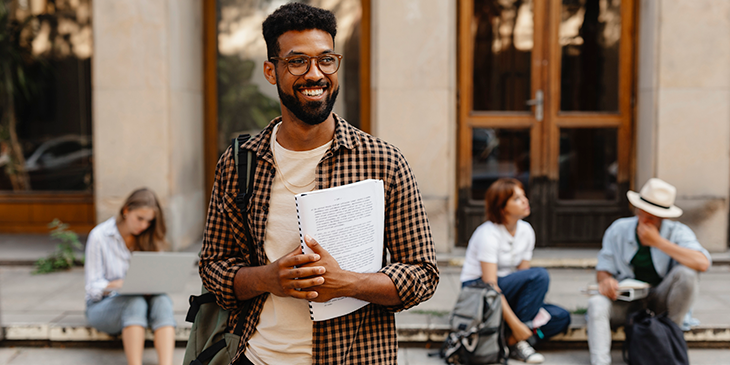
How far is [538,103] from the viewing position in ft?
24.5

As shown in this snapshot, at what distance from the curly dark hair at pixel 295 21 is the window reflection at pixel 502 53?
19.1 ft

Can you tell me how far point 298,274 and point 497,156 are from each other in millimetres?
6125

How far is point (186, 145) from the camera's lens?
24.6ft

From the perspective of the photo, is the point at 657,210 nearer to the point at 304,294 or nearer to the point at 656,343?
the point at 656,343

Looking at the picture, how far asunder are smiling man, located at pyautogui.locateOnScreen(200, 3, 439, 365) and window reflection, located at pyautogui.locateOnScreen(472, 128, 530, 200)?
5.71m

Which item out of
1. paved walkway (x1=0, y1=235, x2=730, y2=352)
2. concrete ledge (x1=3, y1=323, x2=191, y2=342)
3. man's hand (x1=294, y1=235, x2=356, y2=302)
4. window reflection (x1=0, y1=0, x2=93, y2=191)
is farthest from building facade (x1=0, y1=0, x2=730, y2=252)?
man's hand (x1=294, y1=235, x2=356, y2=302)

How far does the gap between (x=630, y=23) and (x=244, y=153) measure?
6.62m

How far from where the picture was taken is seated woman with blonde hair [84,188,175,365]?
450 cm

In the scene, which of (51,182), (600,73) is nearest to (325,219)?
(600,73)

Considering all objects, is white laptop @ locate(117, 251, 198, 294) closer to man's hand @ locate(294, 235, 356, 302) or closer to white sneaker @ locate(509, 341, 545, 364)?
white sneaker @ locate(509, 341, 545, 364)

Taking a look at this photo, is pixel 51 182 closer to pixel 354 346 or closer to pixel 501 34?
pixel 501 34

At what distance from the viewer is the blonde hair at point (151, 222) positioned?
474cm

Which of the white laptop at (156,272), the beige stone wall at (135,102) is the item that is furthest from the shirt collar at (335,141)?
the beige stone wall at (135,102)

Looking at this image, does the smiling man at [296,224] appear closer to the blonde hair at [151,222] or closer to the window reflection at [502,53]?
the blonde hair at [151,222]
